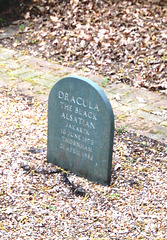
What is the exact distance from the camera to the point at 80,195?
3.60 metres

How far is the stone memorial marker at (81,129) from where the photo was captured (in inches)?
138

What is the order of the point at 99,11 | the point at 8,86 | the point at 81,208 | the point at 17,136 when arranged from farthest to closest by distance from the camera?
the point at 99,11 < the point at 8,86 < the point at 17,136 < the point at 81,208

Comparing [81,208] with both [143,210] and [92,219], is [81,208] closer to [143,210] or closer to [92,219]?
[92,219]

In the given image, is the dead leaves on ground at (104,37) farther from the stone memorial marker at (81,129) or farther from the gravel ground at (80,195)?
the stone memorial marker at (81,129)

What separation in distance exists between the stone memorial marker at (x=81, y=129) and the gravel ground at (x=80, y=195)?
5.1 inches

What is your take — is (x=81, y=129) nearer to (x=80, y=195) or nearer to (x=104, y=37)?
(x=80, y=195)

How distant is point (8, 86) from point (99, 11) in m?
2.86

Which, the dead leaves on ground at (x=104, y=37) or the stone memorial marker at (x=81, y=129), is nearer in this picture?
the stone memorial marker at (x=81, y=129)

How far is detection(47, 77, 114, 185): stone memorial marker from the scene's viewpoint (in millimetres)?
3496

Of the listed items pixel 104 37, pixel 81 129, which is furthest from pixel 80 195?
pixel 104 37

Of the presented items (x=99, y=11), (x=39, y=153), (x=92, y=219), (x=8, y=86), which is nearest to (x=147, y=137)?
(x=39, y=153)

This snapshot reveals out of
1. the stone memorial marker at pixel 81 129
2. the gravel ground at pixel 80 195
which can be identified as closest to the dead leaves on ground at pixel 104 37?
the gravel ground at pixel 80 195

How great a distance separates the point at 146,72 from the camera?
6.12m

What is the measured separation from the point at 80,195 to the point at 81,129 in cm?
56
